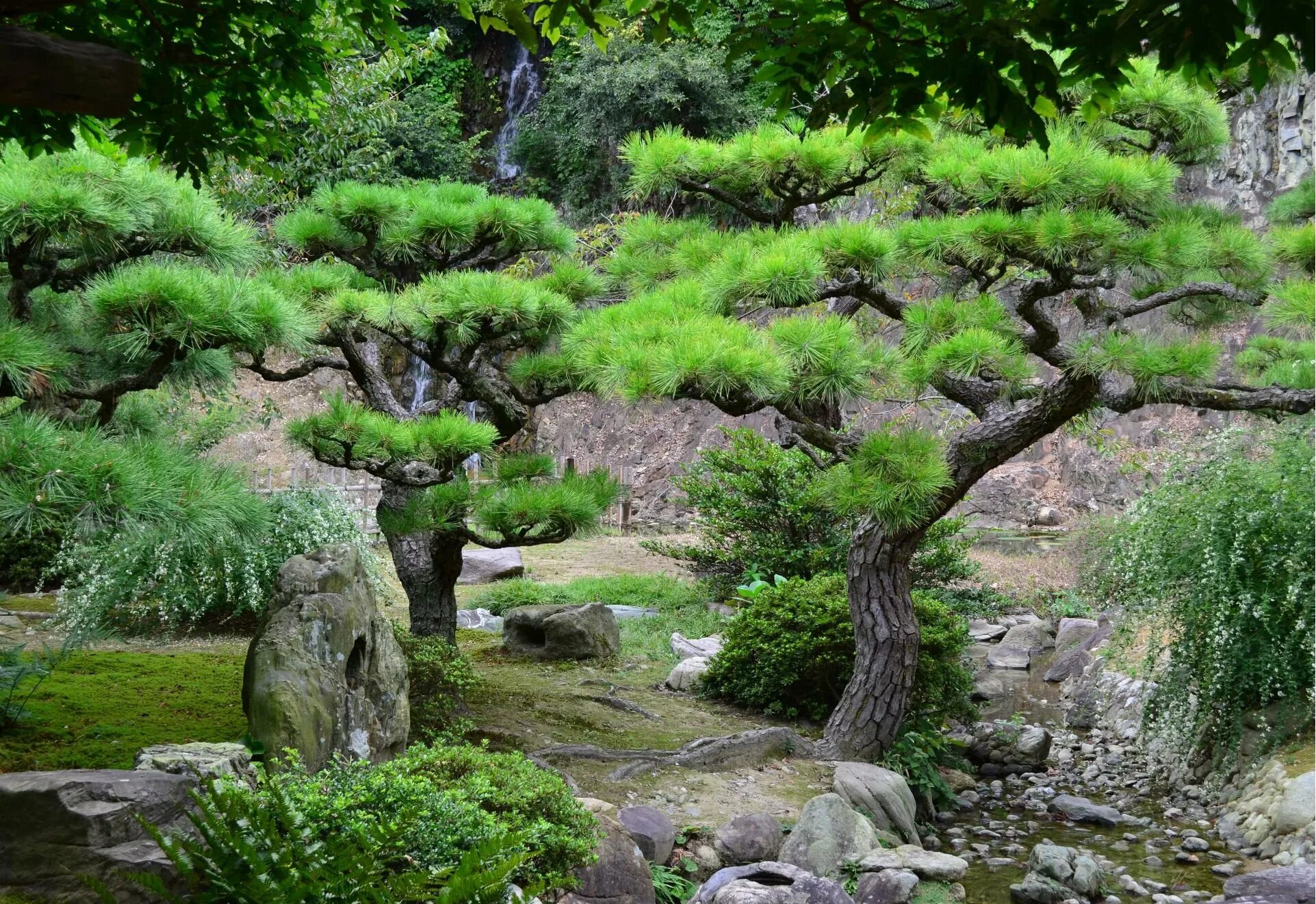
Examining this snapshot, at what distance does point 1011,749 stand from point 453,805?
437 centimetres

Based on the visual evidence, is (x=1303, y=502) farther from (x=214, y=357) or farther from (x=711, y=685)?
(x=214, y=357)

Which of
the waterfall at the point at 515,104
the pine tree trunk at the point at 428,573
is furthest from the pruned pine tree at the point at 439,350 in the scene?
the waterfall at the point at 515,104

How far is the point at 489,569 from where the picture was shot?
11719 mm

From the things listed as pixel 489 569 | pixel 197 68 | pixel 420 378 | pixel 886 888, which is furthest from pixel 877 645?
pixel 420 378

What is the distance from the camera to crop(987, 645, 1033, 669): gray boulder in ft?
30.5

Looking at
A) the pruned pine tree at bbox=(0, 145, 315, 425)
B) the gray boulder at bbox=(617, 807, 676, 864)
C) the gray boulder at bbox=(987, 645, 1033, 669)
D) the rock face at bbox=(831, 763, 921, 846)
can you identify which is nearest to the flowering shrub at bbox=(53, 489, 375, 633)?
the pruned pine tree at bbox=(0, 145, 315, 425)

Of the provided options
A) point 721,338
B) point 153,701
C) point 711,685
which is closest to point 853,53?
point 721,338

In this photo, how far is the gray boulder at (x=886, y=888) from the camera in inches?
162

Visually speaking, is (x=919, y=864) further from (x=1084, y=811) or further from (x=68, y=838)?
(x=68, y=838)

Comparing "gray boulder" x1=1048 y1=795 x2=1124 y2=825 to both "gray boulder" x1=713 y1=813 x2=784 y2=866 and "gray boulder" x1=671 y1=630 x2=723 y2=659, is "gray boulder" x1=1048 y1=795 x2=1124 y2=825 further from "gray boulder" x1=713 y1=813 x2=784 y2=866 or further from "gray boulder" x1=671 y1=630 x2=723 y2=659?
"gray boulder" x1=671 y1=630 x2=723 y2=659

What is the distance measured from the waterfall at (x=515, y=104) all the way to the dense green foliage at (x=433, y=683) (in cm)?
1421

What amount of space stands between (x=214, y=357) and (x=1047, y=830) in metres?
4.55

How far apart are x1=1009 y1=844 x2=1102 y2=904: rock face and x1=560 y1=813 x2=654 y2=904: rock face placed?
1.69 metres

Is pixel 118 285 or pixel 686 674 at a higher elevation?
pixel 118 285
